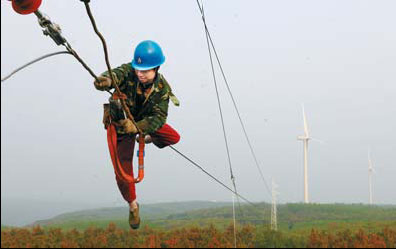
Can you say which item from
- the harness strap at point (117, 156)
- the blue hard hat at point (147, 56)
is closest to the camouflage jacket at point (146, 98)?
the harness strap at point (117, 156)

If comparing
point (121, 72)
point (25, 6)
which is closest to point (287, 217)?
point (121, 72)

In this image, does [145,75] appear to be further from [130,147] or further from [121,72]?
[130,147]

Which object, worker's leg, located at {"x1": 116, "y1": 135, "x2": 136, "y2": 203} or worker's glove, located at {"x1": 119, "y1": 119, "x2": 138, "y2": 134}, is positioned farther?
worker's leg, located at {"x1": 116, "y1": 135, "x2": 136, "y2": 203}

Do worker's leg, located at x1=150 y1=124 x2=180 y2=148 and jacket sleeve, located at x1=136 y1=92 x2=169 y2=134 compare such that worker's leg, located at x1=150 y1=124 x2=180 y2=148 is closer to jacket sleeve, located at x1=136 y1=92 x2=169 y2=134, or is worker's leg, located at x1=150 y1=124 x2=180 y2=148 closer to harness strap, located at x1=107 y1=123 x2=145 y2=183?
jacket sleeve, located at x1=136 y1=92 x2=169 y2=134

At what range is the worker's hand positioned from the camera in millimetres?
3990

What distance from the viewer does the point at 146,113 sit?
503cm

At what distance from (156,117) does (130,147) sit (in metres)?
0.51

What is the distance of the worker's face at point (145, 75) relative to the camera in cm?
459

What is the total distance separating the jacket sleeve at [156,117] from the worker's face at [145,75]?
33cm

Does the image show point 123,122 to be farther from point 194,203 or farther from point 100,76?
point 194,203

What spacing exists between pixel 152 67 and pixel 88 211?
13394 centimetres

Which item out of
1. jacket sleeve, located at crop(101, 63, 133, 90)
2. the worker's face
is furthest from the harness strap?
the worker's face

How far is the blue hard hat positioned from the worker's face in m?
0.09

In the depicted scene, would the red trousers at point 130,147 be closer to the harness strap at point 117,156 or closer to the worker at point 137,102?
the worker at point 137,102
